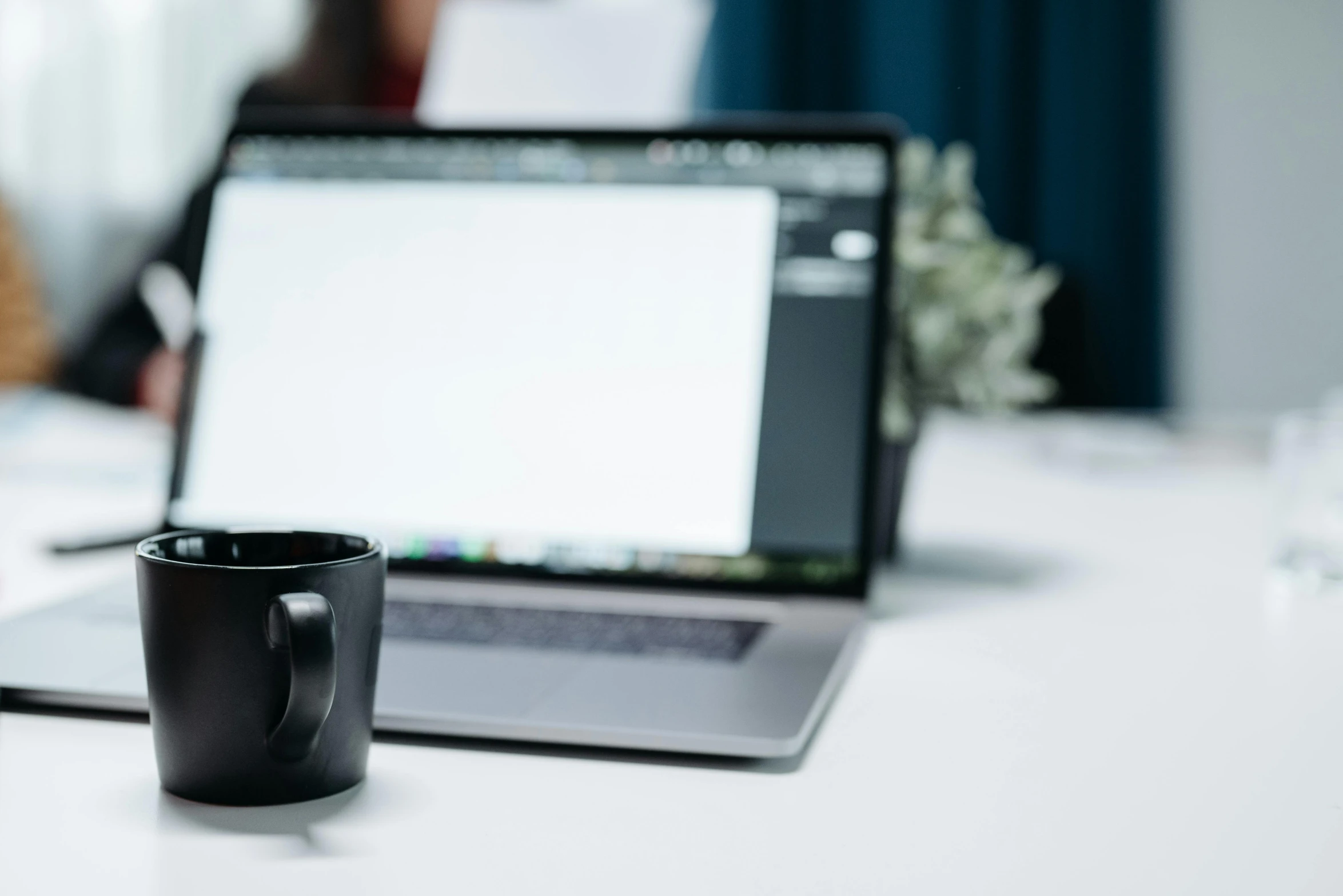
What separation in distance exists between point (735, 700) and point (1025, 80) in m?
2.43

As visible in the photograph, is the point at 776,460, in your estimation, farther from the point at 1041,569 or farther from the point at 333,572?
the point at 333,572

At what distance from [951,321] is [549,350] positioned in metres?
0.26

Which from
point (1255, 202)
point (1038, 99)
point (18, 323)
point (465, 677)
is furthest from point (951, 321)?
point (18, 323)

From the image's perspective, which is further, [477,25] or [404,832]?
[477,25]

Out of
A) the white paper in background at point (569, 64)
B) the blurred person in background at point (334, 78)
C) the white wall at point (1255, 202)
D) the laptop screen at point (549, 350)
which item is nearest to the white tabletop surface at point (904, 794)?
the laptop screen at point (549, 350)

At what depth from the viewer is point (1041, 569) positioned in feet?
2.72

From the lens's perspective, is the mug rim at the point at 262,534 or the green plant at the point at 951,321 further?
the green plant at the point at 951,321

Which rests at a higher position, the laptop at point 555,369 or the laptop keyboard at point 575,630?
the laptop at point 555,369

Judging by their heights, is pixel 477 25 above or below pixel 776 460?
above

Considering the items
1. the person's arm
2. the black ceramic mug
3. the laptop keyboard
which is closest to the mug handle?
the black ceramic mug

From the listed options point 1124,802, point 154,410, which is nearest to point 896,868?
point 1124,802

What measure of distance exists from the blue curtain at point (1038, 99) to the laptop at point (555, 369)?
2004 mm

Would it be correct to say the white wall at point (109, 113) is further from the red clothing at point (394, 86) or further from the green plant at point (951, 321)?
the green plant at point (951, 321)

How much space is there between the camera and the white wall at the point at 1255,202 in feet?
8.73
